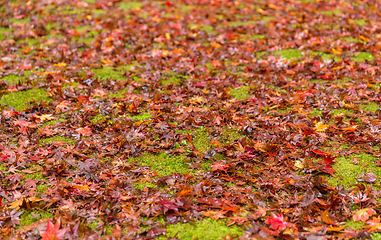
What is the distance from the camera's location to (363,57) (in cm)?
576

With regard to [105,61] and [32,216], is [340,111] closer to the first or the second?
[32,216]

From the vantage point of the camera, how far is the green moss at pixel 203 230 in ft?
8.27

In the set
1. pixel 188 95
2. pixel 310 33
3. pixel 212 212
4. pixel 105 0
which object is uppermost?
pixel 105 0

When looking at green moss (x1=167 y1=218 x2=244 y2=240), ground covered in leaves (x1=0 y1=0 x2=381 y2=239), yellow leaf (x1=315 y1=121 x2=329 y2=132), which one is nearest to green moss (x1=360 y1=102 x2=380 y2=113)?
ground covered in leaves (x1=0 y1=0 x2=381 y2=239)

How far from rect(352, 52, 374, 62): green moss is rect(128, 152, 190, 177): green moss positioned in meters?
4.23

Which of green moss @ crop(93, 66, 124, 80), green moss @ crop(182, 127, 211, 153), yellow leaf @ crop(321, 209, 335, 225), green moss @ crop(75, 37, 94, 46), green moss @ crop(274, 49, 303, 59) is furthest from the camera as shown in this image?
green moss @ crop(75, 37, 94, 46)

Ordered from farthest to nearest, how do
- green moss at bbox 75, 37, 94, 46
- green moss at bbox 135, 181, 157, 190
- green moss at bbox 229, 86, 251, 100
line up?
green moss at bbox 75, 37, 94, 46 < green moss at bbox 229, 86, 251, 100 < green moss at bbox 135, 181, 157, 190

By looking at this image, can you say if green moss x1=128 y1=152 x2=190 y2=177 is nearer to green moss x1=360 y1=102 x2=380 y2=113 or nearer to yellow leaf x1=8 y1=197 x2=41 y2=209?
yellow leaf x1=8 y1=197 x2=41 y2=209

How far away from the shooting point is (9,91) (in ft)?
15.1

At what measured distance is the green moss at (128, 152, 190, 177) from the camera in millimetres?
3266

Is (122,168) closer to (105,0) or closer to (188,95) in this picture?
(188,95)

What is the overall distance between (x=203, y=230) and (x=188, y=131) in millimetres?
1510

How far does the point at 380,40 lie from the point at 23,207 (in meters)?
7.02

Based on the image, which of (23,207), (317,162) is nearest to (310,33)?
(317,162)
